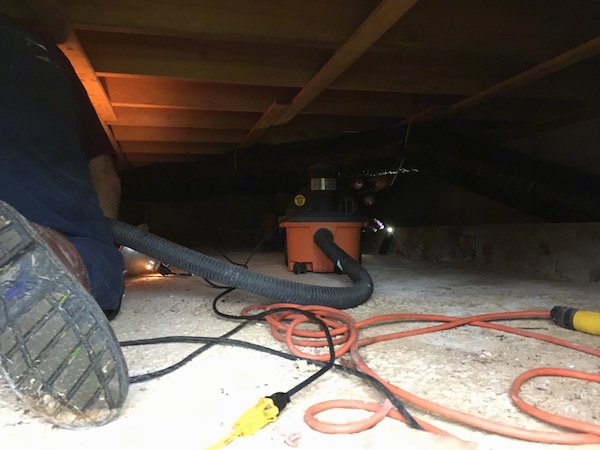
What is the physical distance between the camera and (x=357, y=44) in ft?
3.89

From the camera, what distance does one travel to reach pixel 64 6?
101 cm

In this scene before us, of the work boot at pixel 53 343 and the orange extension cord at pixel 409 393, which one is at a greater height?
the work boot at pixel 53 343

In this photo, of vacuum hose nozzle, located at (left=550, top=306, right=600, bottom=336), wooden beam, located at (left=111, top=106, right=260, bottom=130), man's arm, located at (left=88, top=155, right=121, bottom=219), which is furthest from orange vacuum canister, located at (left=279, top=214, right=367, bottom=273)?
vacuum hose nozzle, located at (left=550, top=306, right=600, bottom=336)

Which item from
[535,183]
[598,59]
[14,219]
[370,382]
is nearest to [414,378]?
[370,382]

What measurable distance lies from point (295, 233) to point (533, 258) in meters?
1.03

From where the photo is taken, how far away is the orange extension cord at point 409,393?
51cm

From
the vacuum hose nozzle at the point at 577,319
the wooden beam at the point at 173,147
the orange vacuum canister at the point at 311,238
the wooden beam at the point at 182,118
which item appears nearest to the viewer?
the vacuum hose nozzle at the point at 577,319

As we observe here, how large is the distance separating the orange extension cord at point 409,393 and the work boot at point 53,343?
28 centimetres

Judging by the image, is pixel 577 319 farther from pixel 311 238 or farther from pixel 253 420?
pixel 311 238

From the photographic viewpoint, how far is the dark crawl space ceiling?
3.66 feet

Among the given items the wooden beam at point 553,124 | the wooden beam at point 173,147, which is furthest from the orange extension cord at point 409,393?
the wooden beam at point 173,147

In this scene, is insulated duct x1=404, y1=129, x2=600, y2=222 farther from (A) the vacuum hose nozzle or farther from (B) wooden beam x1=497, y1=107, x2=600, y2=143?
(A) the vacuum hose nozzle

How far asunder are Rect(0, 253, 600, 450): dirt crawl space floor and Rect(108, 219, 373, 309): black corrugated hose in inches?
2.6

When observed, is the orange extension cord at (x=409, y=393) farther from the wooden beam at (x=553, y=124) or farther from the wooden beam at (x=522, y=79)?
the wooden beam at (x=553, y=124)
